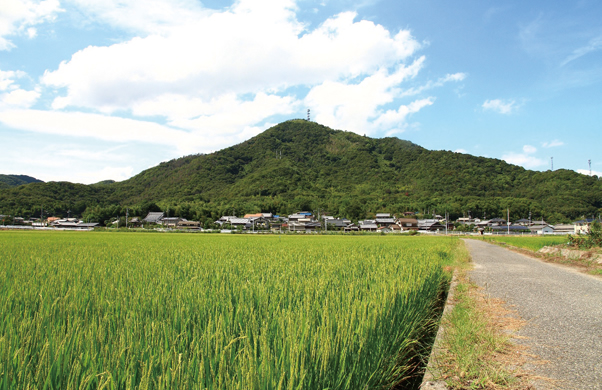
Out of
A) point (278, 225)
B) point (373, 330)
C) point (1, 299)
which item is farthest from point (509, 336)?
point (278, 225)

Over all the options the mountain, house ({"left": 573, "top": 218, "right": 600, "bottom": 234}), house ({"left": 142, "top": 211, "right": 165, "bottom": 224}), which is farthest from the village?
the mountain

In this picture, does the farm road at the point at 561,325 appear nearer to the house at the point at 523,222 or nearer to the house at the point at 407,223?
the house at the point at 407,223

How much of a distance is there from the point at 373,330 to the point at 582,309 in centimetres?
422

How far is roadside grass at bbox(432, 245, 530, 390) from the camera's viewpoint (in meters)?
2.12

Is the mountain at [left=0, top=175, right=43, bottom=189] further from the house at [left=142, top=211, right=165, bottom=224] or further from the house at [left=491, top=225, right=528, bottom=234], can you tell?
the house at [left=491, top=225, right=528, bottom=234]

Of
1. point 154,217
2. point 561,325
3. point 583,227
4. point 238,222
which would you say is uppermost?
point 561,325

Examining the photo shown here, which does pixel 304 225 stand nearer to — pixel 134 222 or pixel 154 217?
pixel 154 217

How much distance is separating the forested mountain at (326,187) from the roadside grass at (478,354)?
271ft

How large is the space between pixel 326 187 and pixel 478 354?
102 meters

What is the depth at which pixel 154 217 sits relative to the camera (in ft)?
258

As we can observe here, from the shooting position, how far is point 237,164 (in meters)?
111

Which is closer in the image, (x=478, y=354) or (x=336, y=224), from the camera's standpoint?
(x=478, y=354)

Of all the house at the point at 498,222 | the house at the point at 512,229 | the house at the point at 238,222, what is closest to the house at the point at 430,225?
the house at the point at 512,229

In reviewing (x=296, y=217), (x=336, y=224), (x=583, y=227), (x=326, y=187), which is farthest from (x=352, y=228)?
(x=583, y=227)
